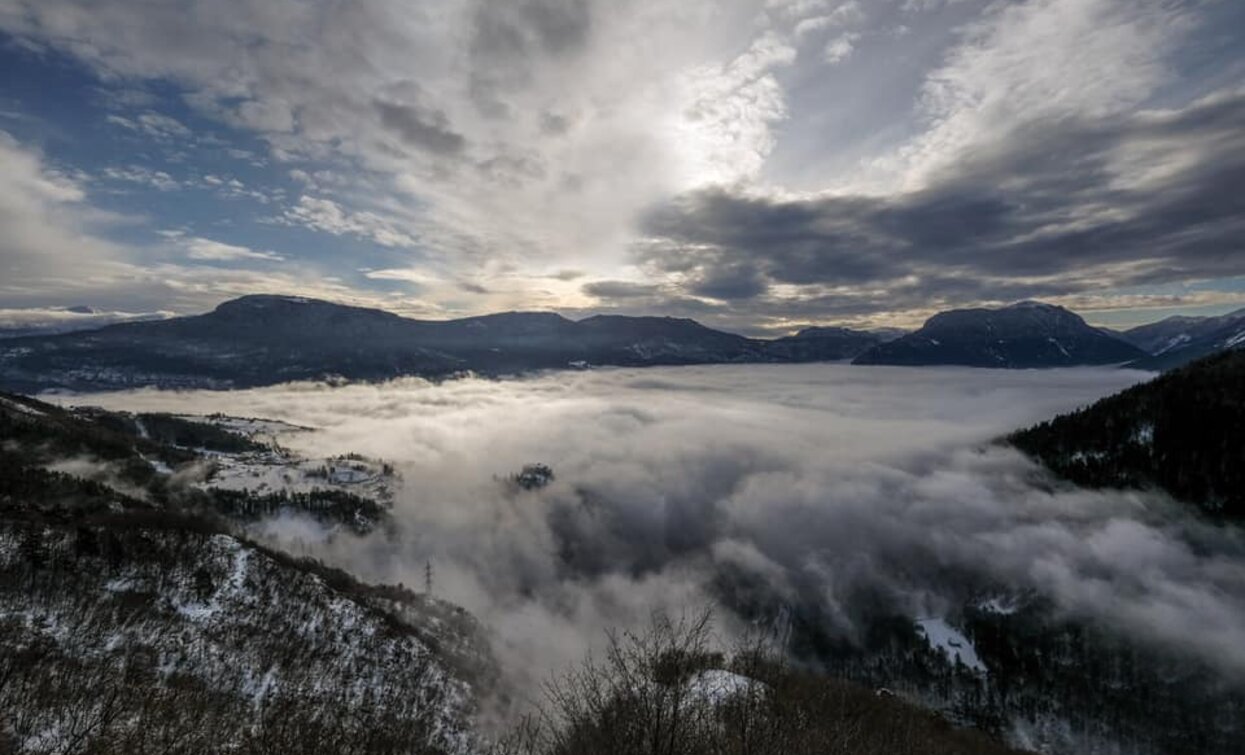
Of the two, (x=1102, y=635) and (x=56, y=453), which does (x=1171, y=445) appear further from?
(x=56, y=453)

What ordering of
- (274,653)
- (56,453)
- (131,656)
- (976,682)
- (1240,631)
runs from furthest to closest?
(976,682) → (1240,631) → (56,453) → (274,653) → (131,656)

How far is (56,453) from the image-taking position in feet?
498

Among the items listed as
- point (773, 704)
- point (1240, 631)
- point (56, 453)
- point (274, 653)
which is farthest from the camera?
point (1240, 631)

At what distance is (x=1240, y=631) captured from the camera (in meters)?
171

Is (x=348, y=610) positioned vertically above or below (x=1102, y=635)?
above

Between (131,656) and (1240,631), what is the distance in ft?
985

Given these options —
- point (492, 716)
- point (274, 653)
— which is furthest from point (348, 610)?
point (492, 716)

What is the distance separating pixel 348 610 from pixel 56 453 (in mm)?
140421

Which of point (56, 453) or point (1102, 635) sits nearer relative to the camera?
point (56, 453)

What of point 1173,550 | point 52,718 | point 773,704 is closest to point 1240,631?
point 1173,550

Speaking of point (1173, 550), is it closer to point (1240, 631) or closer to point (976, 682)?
point (1240, 631)

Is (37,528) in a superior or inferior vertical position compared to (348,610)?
superior

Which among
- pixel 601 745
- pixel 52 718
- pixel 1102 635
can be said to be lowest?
pixel 1102 635

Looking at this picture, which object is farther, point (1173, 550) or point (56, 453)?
point (1173, 550)
